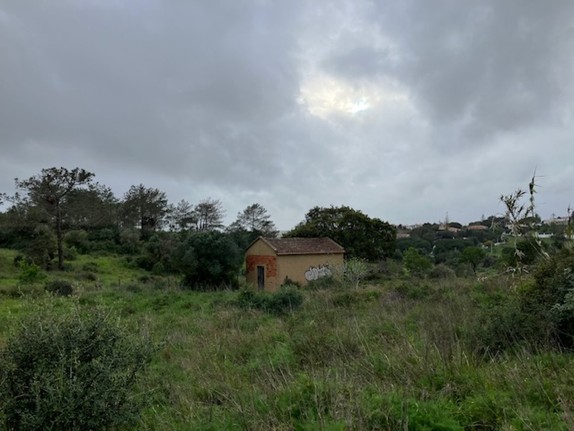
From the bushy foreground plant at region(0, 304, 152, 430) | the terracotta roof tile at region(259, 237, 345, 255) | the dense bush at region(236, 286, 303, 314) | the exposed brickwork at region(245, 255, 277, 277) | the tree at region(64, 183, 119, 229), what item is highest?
the tree at region(64, 183, 119, 229)

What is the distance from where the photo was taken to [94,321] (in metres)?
3.86

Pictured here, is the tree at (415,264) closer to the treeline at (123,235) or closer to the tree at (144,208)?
the treeline at (123,235)

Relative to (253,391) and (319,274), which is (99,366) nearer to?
(253,391)

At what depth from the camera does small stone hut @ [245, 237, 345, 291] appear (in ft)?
102

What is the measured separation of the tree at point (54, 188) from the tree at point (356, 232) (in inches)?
752

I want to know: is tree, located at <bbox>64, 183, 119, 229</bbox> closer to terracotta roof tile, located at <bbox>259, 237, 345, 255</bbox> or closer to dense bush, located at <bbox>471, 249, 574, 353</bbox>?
terracotta roof tile, located at <bbox>259, 237, 345, 255</bbox>

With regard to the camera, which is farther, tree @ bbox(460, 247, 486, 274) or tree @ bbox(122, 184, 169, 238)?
tree @ bbox(122, 184, 169, 238)

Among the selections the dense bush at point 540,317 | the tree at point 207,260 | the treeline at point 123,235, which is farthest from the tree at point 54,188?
the dense bush at point 540,317

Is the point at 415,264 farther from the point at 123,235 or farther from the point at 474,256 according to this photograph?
the point at 123,235

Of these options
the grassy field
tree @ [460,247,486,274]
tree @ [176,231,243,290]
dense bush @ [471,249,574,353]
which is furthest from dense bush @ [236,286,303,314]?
tree @ [460,247,486,274]

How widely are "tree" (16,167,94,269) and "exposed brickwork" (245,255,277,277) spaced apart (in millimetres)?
15041

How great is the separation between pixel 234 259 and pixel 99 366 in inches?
945

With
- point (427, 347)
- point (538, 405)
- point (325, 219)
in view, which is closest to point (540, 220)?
point (427, 347)

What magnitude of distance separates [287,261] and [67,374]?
28.0 metres
